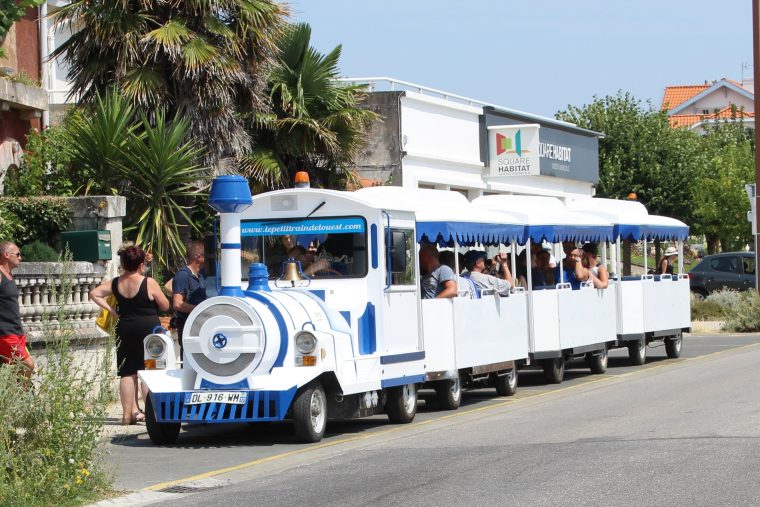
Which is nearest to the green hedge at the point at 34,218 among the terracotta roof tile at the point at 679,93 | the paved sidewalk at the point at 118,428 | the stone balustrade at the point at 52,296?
the stone balustrade at the point at 52,296

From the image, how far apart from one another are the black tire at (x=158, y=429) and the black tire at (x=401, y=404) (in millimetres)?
2552

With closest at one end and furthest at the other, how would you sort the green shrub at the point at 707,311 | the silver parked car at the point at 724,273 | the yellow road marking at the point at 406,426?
1. the yellow road marking at the point at 406,426
2. the green shrub at the point at 707,311
3. the silver parked car at the point at 724,273

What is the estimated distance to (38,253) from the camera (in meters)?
17.7

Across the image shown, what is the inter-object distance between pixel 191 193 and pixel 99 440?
32.6ft

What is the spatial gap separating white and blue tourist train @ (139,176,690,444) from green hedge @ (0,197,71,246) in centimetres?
400

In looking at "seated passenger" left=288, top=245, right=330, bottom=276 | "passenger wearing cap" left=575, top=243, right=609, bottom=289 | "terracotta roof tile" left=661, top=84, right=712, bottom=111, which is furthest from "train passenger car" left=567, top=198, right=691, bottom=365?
"terracotta roof tile" left=661, top=84, right=712, bottom=111

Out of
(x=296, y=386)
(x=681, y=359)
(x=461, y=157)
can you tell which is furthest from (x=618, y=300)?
(x=461, y=157)

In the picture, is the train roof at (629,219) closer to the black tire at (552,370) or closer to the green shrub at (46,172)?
the black tire at (552,370)

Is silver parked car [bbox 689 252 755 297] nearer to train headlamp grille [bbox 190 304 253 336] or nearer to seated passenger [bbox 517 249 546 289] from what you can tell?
seated passenger [bbox 517 249 546 289]

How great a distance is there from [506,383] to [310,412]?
18.6 ft

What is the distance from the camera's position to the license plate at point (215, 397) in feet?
41.8

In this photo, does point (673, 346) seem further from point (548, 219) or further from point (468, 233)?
point (468, 233)

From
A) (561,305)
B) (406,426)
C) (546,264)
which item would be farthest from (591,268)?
(406,426)

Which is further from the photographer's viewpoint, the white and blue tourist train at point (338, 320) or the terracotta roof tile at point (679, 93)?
the terracotta roof tile at point (679, 93)
